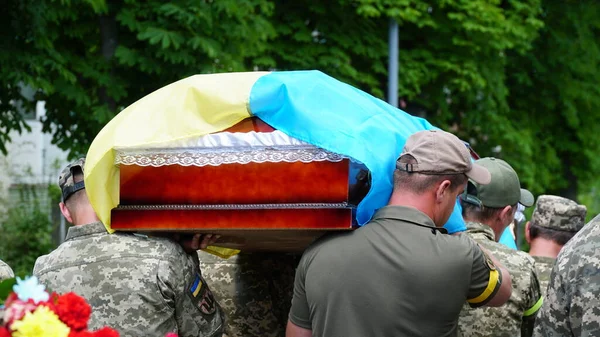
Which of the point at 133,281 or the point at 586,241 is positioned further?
the point at 133,281

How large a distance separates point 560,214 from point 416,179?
2.11 meters

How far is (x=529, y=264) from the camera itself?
4438mm

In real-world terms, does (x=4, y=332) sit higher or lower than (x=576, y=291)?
higher

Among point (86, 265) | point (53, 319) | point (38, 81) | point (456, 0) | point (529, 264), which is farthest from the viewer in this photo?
point (456, 0)

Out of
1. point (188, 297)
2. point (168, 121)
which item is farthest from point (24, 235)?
point (168, 121)

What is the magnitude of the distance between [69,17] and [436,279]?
264 inches

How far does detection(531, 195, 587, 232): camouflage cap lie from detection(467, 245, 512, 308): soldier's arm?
187cm

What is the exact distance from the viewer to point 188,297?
3.89 meters

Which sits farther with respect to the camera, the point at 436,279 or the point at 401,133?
the point at 401,133

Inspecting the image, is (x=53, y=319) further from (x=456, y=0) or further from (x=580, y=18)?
(x=580, y=18)

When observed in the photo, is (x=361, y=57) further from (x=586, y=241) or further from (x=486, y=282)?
(x=586, y=241)

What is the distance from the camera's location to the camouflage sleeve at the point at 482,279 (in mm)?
3447

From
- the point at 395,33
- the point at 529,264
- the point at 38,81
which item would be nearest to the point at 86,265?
the point at 529,264

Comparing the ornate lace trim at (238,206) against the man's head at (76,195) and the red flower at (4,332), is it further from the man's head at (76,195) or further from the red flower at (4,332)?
the red flower at (4,332)
